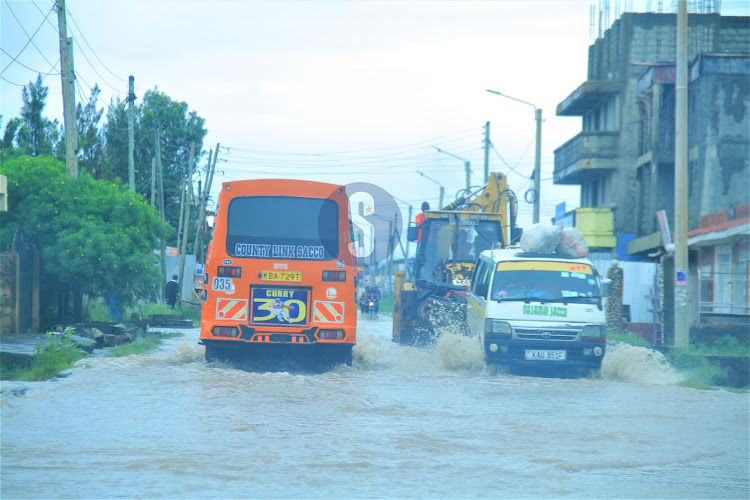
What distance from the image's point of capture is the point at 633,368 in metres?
14.4

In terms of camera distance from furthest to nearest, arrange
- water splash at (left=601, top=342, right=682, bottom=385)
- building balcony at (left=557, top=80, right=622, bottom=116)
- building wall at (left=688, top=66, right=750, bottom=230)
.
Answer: building balcony at (left=557, top=80, right=622, bottom=116), building wall at (left=688, top=66, right=750, bottom=230), water splash at (left=601, top=342, right=682, bottom=385)

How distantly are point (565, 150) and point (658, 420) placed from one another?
34.6 m

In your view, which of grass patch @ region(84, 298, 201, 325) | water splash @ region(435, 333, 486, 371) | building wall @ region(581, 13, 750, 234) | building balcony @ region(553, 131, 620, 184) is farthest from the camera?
building balcony @ region(553, 131, 620, 184)

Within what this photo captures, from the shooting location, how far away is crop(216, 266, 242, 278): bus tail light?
1275 centimetres

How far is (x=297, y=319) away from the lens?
12.9 m

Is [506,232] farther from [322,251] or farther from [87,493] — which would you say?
[87,493]

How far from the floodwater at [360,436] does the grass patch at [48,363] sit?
272 millimetres

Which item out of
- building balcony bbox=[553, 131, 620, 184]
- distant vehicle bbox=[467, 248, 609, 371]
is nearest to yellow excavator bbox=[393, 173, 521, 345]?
distant vehicle bbox=[467, 248, 609, 371]

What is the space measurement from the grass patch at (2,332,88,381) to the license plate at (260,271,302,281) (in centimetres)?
309

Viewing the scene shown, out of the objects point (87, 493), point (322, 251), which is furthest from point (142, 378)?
point (87, 493)

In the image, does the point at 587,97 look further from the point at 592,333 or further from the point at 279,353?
the point at 279,353

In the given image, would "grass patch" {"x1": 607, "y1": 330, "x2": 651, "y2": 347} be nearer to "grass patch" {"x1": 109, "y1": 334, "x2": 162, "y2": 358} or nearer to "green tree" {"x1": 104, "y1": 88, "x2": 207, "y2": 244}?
"grass patch" {"x1": 109, "y1": 334, "x2": 162, "y2": 358}

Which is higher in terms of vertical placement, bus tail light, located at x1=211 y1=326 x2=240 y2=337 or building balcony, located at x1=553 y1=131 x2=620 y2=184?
building balcony, located at x1=553 y1=131 x2=620 y2=184

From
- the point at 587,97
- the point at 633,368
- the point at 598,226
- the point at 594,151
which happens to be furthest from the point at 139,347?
the point at 587,97
